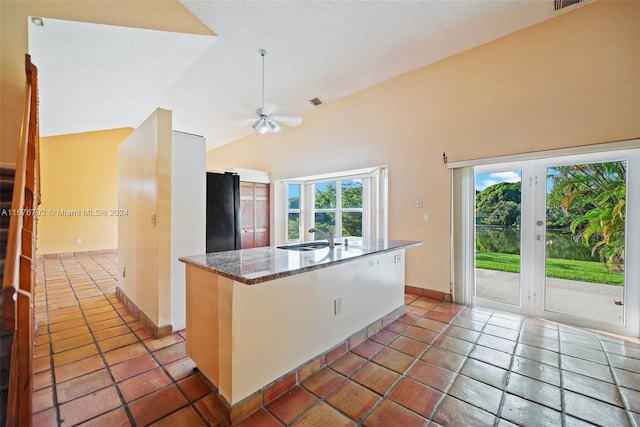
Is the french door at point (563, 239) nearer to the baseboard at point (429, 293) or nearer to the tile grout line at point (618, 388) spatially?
the baseboard at point (429, 293)

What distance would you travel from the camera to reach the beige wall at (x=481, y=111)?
8.50 feet

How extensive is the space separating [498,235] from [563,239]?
0.61 metres

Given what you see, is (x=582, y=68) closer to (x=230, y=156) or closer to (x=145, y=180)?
(x=145, y=180)

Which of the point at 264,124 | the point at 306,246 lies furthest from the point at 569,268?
the point at 264,124

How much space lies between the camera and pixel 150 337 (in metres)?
2.60

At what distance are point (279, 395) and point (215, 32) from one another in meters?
3.64

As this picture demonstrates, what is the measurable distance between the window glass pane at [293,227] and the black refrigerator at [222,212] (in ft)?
8.55

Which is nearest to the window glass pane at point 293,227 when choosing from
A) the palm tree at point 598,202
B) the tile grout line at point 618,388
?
the palm tree at point 598,202

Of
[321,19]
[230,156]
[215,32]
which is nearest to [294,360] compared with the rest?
[321,19]

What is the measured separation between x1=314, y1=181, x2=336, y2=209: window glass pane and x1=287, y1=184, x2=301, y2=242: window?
50 centimetres

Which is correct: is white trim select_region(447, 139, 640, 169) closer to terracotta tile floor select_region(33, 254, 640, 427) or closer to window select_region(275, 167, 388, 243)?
window select_region(275, 167, 388, 243)

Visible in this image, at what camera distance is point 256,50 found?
11.2ft

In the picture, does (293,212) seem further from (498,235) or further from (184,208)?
(498,235)

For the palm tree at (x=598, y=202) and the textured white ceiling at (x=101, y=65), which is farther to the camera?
the palm tree at (x=598, y=202)
